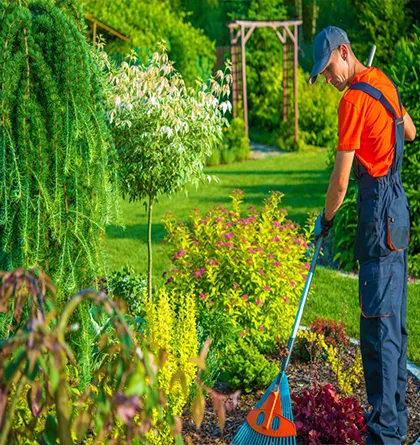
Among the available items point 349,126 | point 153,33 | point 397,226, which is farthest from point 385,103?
point 153,33

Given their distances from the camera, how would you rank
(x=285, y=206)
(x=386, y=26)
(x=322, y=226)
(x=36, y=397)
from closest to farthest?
(x=36, y=397) < (x=322, y=226) < (x=285, y=206) < (x=386, y=26)

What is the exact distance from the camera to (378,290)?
3.75 metres

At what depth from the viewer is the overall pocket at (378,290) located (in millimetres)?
3754

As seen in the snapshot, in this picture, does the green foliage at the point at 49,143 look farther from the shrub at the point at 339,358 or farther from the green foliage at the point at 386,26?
the green foliage at the point at 386,26

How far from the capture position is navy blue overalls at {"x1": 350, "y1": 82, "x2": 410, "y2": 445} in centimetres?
373

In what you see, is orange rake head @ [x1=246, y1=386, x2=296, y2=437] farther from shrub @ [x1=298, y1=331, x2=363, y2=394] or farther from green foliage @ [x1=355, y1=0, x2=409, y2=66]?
green foliage @ [x1=355, y1=0, x2=409, y2=66]

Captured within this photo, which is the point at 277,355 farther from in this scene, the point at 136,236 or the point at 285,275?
the point at 136,236

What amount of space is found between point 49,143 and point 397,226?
176 centimetres

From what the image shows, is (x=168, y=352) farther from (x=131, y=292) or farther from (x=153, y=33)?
(x=153, y=33)

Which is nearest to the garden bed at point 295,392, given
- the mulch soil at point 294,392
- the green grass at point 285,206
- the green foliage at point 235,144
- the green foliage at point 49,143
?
the mulch soil at point 294,392

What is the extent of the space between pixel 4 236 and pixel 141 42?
50.0 ft

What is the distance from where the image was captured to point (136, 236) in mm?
9492

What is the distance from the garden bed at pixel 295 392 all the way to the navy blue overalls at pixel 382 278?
342 millimetres

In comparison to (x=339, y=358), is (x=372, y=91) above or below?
above
